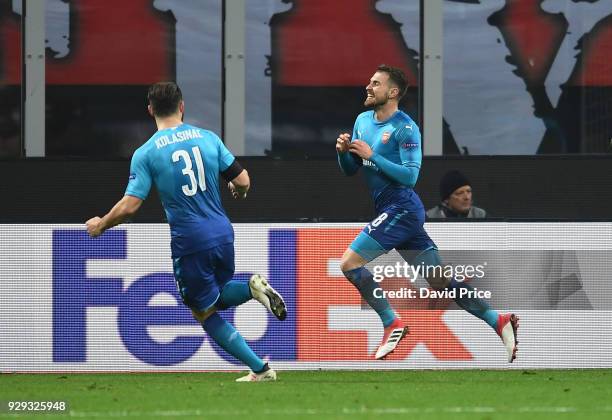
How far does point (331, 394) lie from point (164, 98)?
212 centimetres

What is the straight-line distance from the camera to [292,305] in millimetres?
12172

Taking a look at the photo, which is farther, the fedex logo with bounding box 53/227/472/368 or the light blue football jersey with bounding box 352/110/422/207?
the fedex logo with bounding box 53/227/472/368

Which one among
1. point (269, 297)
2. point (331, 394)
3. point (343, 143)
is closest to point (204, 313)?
point (269, 297)

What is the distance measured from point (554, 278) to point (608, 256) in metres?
0.46

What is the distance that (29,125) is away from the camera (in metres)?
13.2

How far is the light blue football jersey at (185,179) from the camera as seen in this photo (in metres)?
9.56

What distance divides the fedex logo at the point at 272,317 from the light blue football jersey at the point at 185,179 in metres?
2.56

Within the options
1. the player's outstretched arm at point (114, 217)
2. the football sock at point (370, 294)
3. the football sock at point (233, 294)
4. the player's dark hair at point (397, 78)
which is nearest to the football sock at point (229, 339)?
the football sock at point (233, 294)

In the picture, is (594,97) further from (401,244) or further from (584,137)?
(401,244)

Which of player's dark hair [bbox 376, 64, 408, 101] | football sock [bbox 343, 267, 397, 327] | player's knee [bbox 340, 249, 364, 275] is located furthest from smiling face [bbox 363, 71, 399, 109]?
football sock [bbox 343, 267, 397, 327]

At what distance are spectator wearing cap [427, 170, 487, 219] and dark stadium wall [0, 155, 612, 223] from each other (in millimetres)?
73

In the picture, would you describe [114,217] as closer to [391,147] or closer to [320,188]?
[391,147]

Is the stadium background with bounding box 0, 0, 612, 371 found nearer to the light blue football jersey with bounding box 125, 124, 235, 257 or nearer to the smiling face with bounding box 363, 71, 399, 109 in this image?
the smiling face with bounding box 363, 71, 399, 109

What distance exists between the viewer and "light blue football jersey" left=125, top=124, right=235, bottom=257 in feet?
31.4
